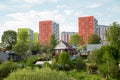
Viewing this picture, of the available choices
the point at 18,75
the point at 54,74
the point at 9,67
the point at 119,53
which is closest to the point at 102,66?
the point at 119,53

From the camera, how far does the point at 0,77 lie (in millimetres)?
41688

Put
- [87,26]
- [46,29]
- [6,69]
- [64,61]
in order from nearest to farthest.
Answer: [6,69], [64,61], [87,26], [46,29]

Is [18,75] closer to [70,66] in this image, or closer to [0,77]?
[0,77]

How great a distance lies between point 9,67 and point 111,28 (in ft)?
98.9

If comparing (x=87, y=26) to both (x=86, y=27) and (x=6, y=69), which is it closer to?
(x=86, y=27)

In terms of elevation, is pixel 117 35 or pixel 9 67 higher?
pixel 117 35

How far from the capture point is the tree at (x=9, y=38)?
89688mm

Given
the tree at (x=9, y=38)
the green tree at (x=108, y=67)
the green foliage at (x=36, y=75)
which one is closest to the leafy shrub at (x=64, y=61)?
the green tree at (x=108, y=67)

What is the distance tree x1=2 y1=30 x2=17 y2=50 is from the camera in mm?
89688

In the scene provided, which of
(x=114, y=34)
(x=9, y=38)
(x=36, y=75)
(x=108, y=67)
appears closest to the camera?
(x=36, y=75)

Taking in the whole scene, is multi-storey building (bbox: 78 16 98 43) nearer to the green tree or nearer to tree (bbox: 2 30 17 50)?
tree (bbox: 2 30 17 50)

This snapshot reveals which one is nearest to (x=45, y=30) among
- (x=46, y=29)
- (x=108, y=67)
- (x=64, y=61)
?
(x=46, y=29)

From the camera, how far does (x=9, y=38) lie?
90.1 metres

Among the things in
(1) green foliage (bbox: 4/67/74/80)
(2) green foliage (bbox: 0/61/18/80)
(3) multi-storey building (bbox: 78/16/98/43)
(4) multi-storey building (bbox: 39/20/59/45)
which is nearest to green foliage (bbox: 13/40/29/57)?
(2) green foliage (bbox: 0/61/18/80)
